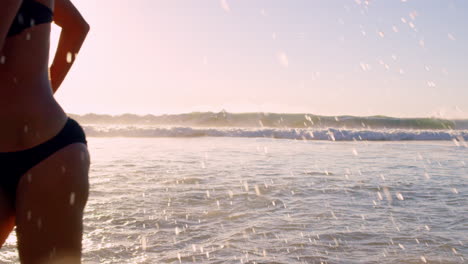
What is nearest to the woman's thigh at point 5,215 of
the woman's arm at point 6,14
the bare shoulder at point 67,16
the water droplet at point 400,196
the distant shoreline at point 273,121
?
the woman's arm at point 6,14

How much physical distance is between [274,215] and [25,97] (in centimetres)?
348

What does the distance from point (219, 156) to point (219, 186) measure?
4.02 meters

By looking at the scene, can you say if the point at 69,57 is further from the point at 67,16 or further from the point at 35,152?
the point at 35,152

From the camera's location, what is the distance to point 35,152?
1285 mm

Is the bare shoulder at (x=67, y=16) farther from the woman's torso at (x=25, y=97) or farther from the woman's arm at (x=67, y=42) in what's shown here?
the woman's torso at (x=25, y=97)

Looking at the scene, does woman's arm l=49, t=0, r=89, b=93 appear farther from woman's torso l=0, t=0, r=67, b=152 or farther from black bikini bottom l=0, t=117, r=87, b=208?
black bikini bottom l=0, t=117, r=87, b=208

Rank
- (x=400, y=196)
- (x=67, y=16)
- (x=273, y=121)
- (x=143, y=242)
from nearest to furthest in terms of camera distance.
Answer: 1. (x=67, y=16)
2. (x=143, y=242)
3. (x=400, y=196)
4. (x=273, y=121)

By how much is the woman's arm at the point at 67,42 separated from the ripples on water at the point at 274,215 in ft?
5.91


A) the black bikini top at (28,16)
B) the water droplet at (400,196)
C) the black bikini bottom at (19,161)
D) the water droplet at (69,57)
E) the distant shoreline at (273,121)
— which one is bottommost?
the distant shoreline at (273,121)

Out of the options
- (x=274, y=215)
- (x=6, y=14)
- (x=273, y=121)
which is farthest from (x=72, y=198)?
(x=273, y=121)

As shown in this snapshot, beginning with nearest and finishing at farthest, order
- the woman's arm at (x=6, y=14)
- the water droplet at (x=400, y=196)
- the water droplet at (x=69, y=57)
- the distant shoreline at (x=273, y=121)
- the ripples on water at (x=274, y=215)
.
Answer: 1. the woman's arm at (x=6, y=14)
2. the water droplet at (x=69, y=57)
3. the ripples on water at (x=274, y=215)
4. the water droplet at (x=400, y=196)
5. the distant shoreline at (x=273, y=121)

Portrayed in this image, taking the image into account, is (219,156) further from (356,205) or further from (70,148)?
(70,148)

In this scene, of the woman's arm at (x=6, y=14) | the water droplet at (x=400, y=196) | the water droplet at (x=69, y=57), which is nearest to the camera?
the woman's arm at (x=6, y=14)

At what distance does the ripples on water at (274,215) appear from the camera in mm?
3324
